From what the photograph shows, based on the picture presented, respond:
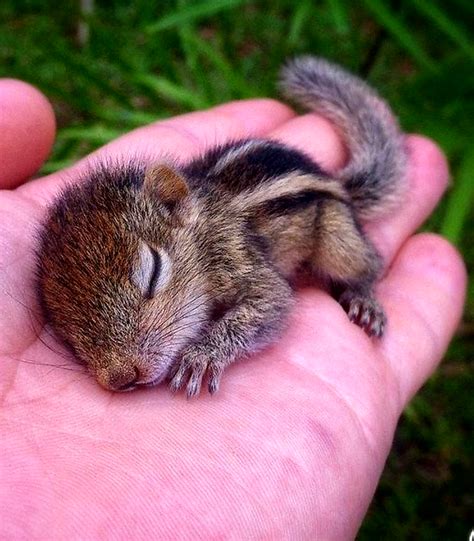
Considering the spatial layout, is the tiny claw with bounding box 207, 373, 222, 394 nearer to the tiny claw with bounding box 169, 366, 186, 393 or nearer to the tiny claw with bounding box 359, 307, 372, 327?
the tiny claw with bounding box 169, 366, 186, 393

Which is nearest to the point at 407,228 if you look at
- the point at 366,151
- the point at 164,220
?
the point at 366,151

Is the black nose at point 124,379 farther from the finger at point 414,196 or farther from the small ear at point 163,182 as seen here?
the finger at point 414,196

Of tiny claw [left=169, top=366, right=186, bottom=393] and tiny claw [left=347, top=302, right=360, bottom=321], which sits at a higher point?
tiny claw [left=169, top=366, right=186, bottom=393]

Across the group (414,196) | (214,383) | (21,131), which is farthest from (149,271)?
(414,196)

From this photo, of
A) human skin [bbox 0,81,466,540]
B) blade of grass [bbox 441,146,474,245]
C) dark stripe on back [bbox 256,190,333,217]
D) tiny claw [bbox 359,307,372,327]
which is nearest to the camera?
human skin [bbox 0,81,466,540]

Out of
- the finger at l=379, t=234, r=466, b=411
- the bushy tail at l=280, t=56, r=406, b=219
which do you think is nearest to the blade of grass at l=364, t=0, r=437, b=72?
the bushy tail at l=280, t=56, r=406, b=219

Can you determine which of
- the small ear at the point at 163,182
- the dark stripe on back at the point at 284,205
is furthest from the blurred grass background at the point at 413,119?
the small ear at the point at 163,182

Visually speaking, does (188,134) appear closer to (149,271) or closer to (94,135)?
(94,135)
